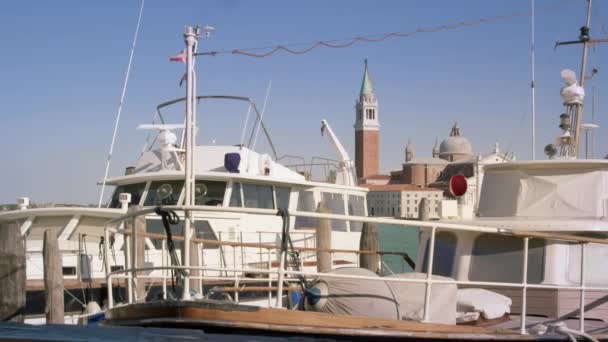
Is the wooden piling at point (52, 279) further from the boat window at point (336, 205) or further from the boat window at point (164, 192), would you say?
the boat window at point (336, 205)

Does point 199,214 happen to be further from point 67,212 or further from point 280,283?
point 280,283

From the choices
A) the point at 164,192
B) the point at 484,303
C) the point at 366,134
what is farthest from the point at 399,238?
the point at 366,134

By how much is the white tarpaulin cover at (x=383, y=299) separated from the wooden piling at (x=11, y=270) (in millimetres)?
4310

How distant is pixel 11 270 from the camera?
980 cm

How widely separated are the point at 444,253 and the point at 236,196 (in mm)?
7796

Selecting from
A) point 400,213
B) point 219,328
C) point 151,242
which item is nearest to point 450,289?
point 219,328

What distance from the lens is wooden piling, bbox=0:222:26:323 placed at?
978 centimetres

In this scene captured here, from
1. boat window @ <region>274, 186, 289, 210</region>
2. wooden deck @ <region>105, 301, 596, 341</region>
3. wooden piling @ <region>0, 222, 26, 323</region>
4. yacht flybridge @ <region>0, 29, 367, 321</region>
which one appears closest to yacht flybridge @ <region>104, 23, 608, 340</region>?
wooden deck @ <region>105, 301, 596, 341</region>

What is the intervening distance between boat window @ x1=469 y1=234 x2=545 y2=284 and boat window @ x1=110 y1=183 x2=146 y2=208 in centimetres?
949

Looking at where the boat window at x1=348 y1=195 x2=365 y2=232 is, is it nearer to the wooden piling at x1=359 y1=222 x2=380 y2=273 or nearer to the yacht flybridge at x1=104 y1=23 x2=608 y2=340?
the wooden piling at x1=359 y1=222 x2=380 y2=273

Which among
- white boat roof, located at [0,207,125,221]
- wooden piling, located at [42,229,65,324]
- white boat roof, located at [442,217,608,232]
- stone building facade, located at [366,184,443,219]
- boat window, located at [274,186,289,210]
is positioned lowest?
stone building facade, located at [366,184,443,219]

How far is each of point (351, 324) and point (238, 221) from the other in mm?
9306

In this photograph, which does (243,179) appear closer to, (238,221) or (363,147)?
(238,221)

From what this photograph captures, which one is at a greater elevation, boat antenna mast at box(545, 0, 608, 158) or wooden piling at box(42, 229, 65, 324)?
boat antenna mast at box(545, 0, 608, 158)
